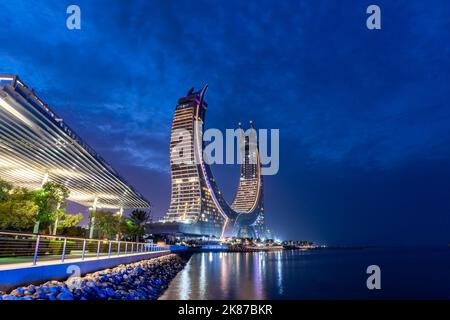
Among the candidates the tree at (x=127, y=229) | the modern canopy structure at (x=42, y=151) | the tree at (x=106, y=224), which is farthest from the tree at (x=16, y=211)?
the tree at (x=127, y=229)

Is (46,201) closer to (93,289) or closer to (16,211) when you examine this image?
(16,211)

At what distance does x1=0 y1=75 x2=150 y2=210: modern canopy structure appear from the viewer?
1561 cm

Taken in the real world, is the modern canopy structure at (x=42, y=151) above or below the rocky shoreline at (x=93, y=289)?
above

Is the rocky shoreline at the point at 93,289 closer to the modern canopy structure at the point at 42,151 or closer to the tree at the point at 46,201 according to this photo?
the modern canopy structure at the point at 42,151

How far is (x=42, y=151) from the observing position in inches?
918

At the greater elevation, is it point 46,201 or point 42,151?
point 42,151

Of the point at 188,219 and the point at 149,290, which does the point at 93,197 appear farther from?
the point at 188,219

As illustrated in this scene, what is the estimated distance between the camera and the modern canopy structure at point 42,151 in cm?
1561

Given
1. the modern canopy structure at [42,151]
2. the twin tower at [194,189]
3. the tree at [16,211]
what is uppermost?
the twin tower at [194,189]

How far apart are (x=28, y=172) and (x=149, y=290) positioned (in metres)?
21.4

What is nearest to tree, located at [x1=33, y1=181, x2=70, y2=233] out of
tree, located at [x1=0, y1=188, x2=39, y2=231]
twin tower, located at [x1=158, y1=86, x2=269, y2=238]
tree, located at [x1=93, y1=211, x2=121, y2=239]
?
tree, located at [x1=0, y1=188, x2=39, y2=231]

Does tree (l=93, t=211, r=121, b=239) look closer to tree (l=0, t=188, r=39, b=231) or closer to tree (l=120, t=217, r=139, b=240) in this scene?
tree (l=120, t=217, r=139, b=240)

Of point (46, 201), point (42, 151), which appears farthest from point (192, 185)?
point (42, 151)
